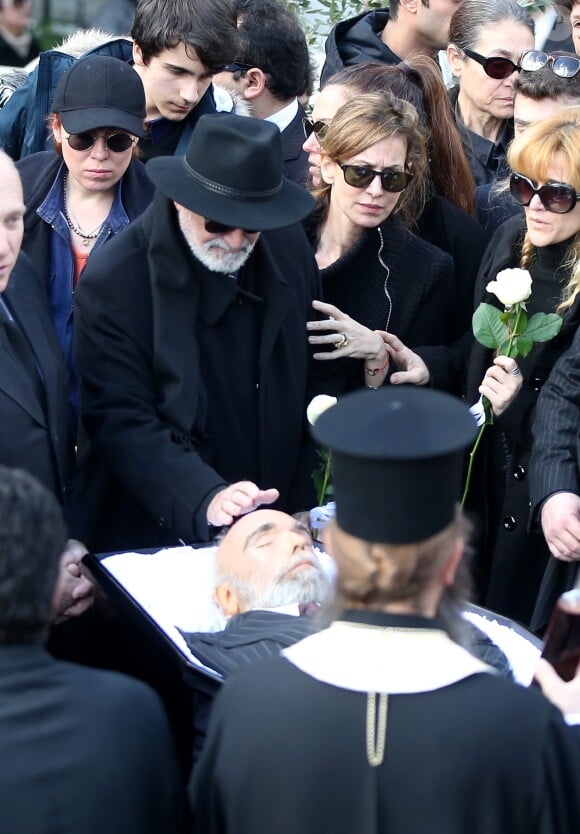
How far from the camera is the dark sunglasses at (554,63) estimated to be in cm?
485

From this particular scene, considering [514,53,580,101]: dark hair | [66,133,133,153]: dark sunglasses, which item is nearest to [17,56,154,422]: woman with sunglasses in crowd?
[66,133,133,153]: dark sunglasses

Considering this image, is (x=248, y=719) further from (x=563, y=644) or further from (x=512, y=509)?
(x=512, y=509)

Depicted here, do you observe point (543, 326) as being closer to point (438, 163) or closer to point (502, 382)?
point (502, 382)

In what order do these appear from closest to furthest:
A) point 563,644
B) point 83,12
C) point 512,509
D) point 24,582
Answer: point 24,582
point 563,644
point 512,509
point 83,12

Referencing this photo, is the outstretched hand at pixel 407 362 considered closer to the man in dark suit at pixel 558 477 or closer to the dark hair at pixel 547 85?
the man in dark suit at pixel 558 477

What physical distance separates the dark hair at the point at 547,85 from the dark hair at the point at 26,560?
3417mm

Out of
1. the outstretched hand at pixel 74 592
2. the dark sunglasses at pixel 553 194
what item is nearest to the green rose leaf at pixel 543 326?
the dark sunglasses at pixel 553 194

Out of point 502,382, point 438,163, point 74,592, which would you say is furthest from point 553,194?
point 74,592

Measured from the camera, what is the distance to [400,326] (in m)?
4.65

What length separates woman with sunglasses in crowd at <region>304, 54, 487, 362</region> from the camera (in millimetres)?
4656

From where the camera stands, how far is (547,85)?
15.9 feet

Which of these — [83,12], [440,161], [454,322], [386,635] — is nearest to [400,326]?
[454,322]

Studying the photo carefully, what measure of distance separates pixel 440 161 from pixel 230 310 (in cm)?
134

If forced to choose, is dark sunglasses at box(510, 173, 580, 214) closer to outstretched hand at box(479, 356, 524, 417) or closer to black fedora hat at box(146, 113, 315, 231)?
outstretched hand at box(479, 356, 524, 417)
